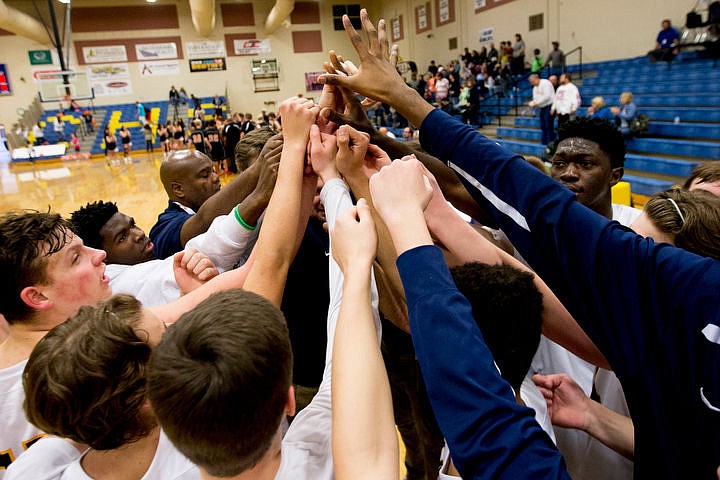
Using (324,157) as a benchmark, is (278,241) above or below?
below

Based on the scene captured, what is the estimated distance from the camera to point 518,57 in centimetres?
1492

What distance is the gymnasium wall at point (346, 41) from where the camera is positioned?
1322 cm

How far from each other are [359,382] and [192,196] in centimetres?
248

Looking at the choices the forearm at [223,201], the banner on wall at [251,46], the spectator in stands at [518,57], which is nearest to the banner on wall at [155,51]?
the banner on wall at [251,46]

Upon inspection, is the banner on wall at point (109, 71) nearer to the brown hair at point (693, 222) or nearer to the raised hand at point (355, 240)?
the raised hand at point (355, 240)

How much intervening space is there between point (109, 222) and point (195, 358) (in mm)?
2041

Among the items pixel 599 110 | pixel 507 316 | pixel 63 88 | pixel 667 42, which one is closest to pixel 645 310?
pixel 507 316

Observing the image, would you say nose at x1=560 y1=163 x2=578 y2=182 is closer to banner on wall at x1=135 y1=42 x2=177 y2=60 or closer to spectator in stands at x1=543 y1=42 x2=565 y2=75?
spectator in stands at x1=543 y1=42 x2=565 y2=75

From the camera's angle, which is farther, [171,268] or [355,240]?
[171,268]

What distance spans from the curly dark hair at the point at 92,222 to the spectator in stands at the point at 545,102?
1000 cm

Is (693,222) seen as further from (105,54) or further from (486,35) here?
(105,54)

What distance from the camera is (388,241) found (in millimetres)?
1356

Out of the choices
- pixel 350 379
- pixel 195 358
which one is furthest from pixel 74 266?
pixel 350 379

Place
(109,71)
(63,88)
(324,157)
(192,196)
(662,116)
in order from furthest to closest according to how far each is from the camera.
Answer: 1. (109,71)
2. (63,88)
3. (662,116)
4. (192,196)
5. (324,157)
